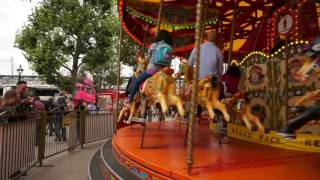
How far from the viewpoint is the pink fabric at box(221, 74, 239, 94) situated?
747cm

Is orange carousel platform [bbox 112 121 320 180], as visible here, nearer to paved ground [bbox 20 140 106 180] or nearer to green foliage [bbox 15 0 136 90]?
paved ground [bbox 20 140 106 180]

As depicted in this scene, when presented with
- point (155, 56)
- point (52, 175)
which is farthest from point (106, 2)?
point (155, 56)

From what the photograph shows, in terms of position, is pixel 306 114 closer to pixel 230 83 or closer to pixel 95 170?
pixel 230 83

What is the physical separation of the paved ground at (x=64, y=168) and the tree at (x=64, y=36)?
18.0 m

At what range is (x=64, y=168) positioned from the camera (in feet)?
32.1

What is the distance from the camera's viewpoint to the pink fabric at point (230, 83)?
7.47 m

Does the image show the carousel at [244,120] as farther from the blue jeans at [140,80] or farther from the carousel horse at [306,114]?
the blue jeans at [140,80]

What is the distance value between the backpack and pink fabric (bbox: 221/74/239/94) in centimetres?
160

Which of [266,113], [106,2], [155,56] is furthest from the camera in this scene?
[106,2]

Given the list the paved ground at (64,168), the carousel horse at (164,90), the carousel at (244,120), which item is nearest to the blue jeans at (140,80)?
the carousel at (244,120)

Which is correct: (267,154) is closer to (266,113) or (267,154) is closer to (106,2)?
(266,113)

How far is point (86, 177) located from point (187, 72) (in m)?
3.62

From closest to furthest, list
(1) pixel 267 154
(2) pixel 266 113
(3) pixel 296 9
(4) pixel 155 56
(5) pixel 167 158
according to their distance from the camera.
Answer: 1. (5) pixel 167 158
2. (1) pixel 267 154
3. (4) pixel 155 56
4. (2) pixel 266 113
5. (3) pixel 296 9

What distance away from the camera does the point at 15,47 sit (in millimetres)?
31156
